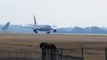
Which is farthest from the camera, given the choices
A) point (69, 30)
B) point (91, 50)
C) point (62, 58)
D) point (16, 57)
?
point (69, 30)

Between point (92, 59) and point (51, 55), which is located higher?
point (51, 55)

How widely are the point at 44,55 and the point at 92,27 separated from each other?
568ft

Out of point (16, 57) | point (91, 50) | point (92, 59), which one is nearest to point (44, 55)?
point (16, 57)

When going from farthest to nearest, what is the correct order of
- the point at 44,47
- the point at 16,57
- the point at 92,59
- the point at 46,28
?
1. the point at 46,28
2. the point at 92,59
3. the point at 16,57
4. the point at 44,47

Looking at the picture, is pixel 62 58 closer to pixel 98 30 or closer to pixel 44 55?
pixel 44 55

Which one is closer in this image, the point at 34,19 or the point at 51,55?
the point at 51,55

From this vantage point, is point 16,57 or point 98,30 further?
point 98,30

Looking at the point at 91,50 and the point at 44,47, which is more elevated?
the point at 44,47

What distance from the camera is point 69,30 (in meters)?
181

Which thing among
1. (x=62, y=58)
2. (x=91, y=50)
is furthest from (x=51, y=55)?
(x=91, y=50)

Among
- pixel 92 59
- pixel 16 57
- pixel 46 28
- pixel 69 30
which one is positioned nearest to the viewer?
pixel 16 57

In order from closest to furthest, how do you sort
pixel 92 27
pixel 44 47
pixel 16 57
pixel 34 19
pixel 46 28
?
1. pixel 44 47
2. pixel 16 57
3. pixel 46 28
4. pixel 34 19
5. pixel 92 27

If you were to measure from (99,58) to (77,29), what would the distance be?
480 feet

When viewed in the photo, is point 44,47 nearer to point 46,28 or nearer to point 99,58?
point 99,58
